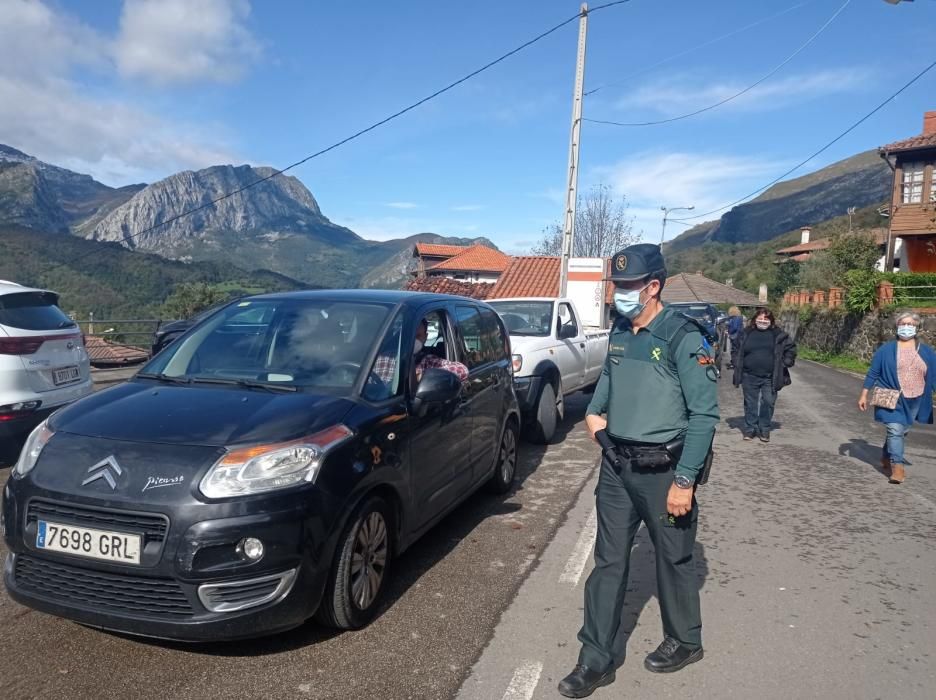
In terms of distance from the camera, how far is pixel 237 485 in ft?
10.4

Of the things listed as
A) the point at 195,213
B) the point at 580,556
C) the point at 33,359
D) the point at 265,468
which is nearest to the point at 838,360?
the point at 580,556

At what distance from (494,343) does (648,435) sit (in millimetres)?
3249

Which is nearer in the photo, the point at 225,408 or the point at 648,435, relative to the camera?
the point at 648,435

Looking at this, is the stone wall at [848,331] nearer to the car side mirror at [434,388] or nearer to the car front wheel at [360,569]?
the car side mirror at [434,388]

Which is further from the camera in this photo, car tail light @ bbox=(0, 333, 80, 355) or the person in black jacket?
the person in black jacket

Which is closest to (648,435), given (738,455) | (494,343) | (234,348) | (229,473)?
(229,473)

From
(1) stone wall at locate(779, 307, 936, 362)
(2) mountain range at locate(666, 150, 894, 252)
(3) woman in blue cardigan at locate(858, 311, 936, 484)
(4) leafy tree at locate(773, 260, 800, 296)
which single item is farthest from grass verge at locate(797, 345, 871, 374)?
(2) mountain range at locate(666, 150, 894, 252)

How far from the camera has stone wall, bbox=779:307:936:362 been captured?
21.3 m

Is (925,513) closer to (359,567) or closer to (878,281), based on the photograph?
(359,567)

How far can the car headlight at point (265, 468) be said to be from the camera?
3.15 meters

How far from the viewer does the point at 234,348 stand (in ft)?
14.8

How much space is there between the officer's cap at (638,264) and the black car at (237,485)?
1413 millimetres

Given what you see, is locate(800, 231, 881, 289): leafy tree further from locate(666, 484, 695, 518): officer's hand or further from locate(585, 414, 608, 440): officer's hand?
locate(666, 484, 695, 518): officer's hand

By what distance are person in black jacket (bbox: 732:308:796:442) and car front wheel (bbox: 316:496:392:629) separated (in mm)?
6834
